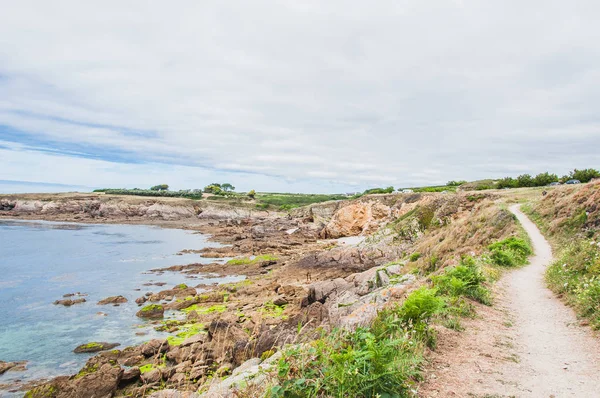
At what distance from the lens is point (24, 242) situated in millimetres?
47562

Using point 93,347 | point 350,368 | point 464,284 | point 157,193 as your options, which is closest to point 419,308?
point 350,368

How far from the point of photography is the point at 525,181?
4562 centimetres

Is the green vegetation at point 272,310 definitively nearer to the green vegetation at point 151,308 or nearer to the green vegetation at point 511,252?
the green vegetation at point 151,308

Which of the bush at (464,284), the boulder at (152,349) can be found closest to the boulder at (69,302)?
the boulder at (152,349)

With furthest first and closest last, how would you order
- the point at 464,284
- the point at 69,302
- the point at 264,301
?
1. the point at 69,302
2. the point at 264,301
3. the point at 464,284

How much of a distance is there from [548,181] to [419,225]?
89.3 feet

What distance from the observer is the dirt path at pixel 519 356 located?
443 centimetres

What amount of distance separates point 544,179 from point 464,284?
46.1 meters

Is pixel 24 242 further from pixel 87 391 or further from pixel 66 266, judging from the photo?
pixel 87 391

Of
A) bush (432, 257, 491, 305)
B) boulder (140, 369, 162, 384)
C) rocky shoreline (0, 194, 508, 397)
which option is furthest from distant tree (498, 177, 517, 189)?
boulder (140, 369, 162, 384)

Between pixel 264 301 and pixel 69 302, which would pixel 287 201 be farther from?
pixel 264 301

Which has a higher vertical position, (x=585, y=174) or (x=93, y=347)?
(x=585, y=174)

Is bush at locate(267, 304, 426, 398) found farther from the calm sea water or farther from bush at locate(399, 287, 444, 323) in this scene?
the calm sea water

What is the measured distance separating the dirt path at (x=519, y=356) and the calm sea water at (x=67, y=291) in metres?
14.1
